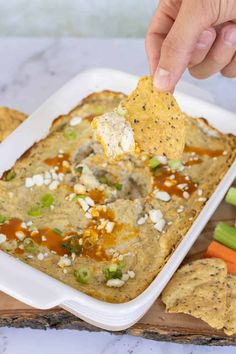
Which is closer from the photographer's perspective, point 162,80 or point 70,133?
point 162,80

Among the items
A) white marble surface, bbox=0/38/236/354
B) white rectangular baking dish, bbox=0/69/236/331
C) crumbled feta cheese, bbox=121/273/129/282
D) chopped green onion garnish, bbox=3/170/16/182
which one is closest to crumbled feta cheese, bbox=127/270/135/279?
crumbled feta cheese, bbox=121/273/129/282

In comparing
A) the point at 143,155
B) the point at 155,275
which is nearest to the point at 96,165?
the point at 143,155

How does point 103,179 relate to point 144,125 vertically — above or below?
below

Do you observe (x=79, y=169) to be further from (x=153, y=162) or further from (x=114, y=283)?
(x=114, y=283)

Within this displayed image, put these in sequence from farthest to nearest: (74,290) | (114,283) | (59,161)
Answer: (59,161) → (114,283) → (74,290)

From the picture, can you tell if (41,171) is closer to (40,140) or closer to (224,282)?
(40,140)

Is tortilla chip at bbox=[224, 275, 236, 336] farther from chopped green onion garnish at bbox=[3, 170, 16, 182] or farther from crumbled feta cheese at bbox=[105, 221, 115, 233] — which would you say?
chopped green onion garnish at bbox=[3, 170, 16, 182]

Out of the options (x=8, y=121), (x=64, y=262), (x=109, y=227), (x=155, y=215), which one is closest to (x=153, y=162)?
(x=155, y=215)
